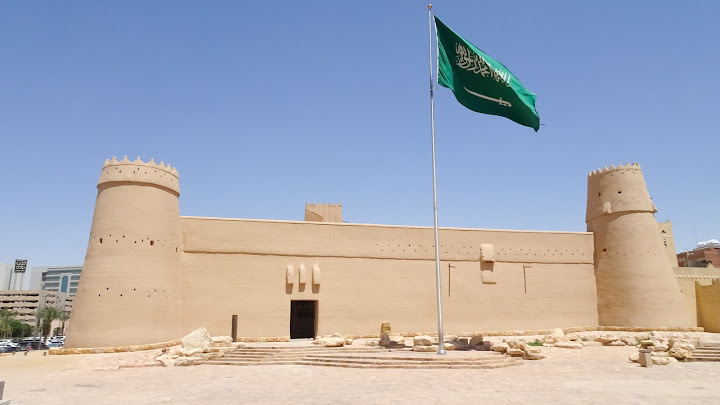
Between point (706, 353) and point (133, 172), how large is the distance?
789 inches

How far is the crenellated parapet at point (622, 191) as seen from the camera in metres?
25.3

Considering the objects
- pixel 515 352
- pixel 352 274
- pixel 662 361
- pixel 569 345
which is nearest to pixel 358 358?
pixel 515 352

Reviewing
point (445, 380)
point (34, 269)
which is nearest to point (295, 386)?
point (445, 380)

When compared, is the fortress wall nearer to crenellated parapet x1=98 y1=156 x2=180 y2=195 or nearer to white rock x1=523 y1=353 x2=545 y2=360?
crenellated parapet x1=98 y1=156 x2=180 y2=195

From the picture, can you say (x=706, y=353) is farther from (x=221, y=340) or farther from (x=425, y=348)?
(x=221, y=340)

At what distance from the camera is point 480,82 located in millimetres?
15586

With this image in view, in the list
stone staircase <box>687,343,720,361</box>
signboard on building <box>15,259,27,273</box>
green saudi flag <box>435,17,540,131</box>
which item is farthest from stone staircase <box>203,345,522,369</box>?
signboard on building <box>15,259,27,273</box>

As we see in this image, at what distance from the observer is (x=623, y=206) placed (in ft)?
83.1

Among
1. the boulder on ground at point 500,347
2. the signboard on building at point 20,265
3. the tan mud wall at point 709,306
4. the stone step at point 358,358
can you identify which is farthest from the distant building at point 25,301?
the tan mud wall at point 709,306

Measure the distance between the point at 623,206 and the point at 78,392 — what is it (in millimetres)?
24056

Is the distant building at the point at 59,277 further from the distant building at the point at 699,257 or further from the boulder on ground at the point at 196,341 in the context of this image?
the boulder on ground at the point at 196,341

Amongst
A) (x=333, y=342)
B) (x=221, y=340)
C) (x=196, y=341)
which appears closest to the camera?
(x=196, y=341)

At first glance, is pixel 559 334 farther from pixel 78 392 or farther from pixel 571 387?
pixel 78 392

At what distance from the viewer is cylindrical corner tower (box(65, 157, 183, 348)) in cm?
1777
